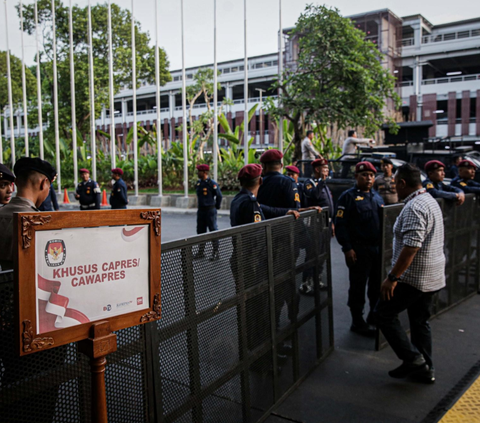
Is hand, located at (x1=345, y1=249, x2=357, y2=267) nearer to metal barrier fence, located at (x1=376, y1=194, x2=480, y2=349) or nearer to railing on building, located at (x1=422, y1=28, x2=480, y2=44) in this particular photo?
metal barrier fence, located at (x1=376, y1=194, x2=480, y2=349)

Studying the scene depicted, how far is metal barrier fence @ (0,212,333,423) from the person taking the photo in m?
2.00

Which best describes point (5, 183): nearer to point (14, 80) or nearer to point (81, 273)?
point (81, 273)

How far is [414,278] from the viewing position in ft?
13.5

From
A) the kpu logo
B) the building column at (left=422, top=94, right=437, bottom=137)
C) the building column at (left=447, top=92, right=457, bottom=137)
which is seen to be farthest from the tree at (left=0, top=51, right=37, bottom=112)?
Result: the kpu logo

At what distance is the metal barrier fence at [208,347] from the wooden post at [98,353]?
0.73 ft

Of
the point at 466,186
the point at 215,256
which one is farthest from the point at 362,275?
the point at 466,186

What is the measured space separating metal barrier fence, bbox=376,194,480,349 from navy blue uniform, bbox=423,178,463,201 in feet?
0.37

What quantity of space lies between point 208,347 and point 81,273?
142cm

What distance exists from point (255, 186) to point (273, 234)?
0.98 m

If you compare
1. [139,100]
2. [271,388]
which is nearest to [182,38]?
[271,388]

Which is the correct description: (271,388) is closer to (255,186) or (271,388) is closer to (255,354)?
(255,354)

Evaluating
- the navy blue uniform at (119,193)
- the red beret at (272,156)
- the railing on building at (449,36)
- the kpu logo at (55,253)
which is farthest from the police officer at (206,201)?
the railing on building at (449,36)

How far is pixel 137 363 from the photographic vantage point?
2.45 meters

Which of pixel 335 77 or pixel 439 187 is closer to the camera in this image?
pixel 439 187
